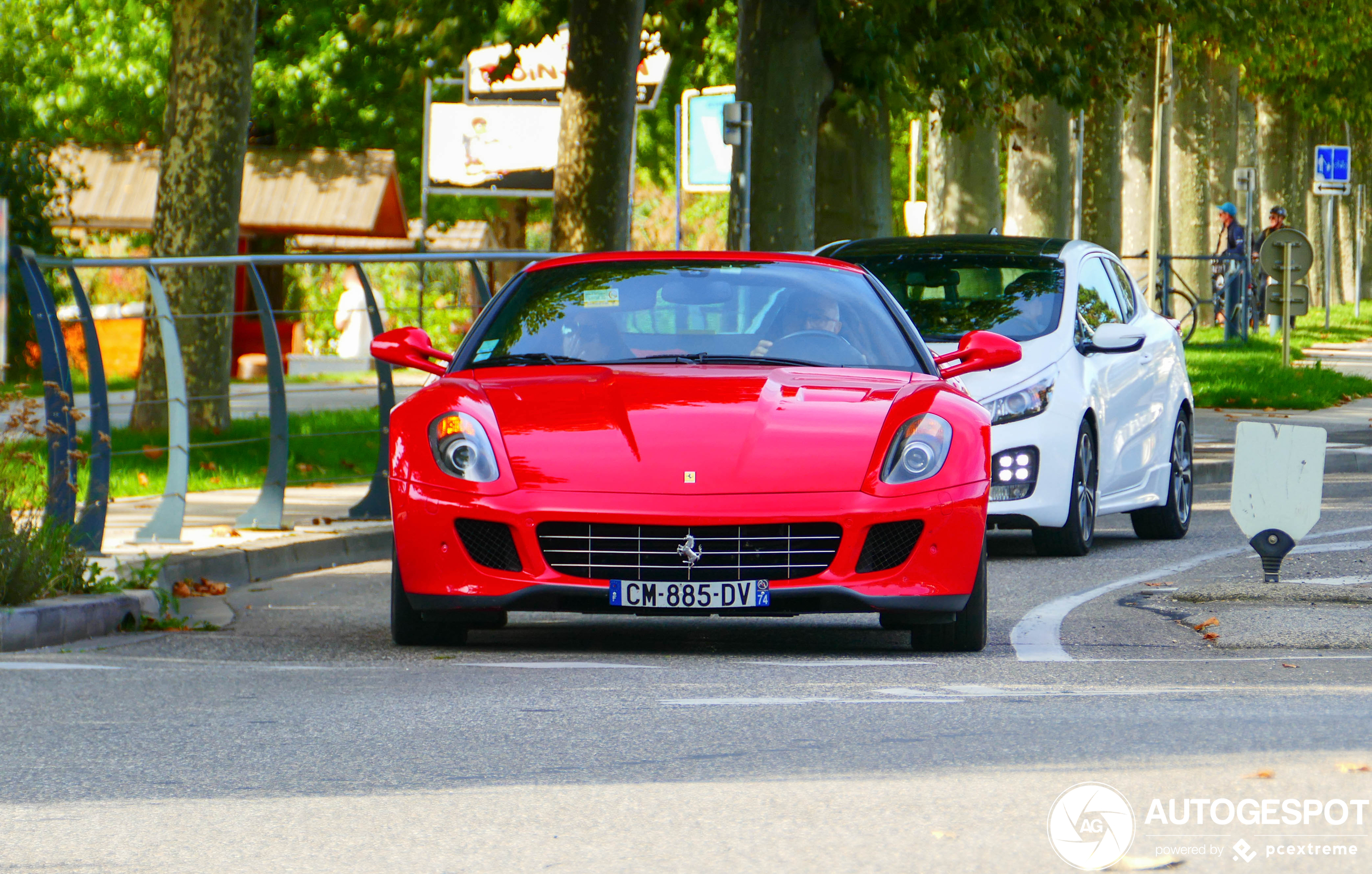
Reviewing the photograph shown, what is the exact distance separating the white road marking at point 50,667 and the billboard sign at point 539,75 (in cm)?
1782

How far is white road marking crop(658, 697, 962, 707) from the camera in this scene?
669 centimetres

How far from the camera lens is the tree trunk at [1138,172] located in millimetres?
37656

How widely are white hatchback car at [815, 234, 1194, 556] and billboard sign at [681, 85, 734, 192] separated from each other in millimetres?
9864

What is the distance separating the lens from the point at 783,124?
18.3 m

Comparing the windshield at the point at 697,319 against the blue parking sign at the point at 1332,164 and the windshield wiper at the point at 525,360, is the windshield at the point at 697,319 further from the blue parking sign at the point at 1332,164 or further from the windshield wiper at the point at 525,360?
the blue parking sign at the point at 1332,164

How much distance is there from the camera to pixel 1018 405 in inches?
440

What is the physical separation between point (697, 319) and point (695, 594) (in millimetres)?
1672

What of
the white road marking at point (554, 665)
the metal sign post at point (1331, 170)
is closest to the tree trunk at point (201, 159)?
the white road marking at point (554, 665)

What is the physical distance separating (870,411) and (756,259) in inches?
63.3

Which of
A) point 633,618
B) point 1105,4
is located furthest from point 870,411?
point 1105,4

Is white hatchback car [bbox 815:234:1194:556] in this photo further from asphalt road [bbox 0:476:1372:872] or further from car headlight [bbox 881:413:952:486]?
car headlight [bbox 881:413:952:486]

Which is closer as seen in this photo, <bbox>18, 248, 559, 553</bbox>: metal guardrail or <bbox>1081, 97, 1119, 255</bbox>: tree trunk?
<bbox>18, 248, 559, 553</bbox>: metal guardrail

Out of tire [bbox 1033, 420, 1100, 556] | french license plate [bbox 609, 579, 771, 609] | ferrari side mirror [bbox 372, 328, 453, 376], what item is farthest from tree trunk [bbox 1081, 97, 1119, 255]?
french license plate [bbox 609, 579, 771, 609]

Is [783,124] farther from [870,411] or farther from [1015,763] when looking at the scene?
[1015,763]
